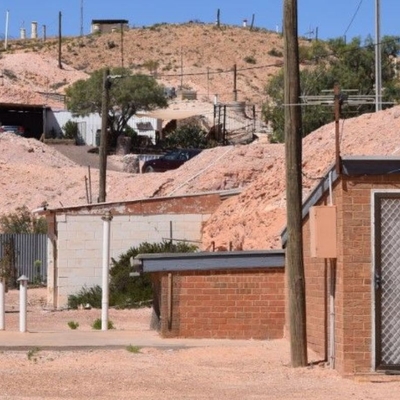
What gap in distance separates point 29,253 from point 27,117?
123 feet

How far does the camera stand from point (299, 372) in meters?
16.6

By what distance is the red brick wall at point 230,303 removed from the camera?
799 inches

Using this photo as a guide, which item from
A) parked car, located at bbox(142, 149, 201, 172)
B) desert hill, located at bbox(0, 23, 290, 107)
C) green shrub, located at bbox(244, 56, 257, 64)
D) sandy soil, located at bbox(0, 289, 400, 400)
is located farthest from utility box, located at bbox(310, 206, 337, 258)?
green shrub, located at bbox(244, 56, 257, 64)

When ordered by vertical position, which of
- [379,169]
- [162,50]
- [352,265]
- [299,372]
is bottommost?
[299,372]

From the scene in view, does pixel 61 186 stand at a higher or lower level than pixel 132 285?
higher

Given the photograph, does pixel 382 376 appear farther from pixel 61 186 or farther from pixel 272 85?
pixel 272 85

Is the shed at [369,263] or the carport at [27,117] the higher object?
the carport at [27,117]

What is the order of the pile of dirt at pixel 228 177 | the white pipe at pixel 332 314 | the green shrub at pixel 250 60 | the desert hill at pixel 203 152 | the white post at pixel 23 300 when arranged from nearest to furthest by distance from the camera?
the white pipe at pixel 332 314 → the white post at pixel 23 300 → the pile of dirt at pixel 228 177 → the desert hill at pixel 203 152 → the green shrub at pixel 250 60

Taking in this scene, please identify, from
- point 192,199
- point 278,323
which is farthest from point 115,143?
point 278,323

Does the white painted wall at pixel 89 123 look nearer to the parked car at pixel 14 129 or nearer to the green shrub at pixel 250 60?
the parked car at pixel 14 129

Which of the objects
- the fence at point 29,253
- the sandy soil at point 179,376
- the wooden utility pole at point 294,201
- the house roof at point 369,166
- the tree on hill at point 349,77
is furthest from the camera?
the tree on hill at point 349,77

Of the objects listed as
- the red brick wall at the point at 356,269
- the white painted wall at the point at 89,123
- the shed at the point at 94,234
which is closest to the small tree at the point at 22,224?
the shed at the point at 94,234

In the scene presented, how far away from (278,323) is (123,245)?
14101 millimetres

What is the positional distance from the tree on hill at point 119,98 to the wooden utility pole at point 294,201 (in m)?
56.5
